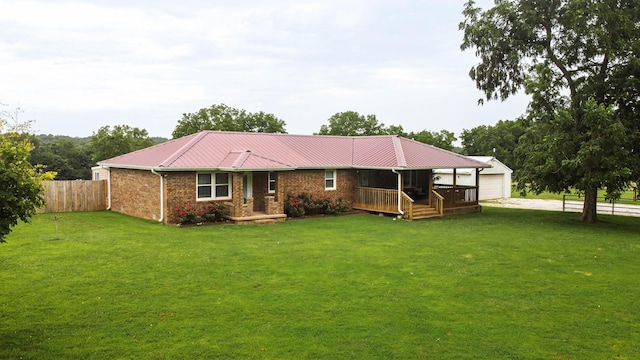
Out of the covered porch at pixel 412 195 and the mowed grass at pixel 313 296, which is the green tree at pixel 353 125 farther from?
the mowed grass at pixel 313 296

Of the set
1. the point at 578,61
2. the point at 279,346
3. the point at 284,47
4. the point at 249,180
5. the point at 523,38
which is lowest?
the point at 279,346

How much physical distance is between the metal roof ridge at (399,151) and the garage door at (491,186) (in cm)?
1341

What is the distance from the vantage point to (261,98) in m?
48.4

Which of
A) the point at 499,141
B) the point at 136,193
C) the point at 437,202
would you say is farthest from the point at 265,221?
the point at 499,141

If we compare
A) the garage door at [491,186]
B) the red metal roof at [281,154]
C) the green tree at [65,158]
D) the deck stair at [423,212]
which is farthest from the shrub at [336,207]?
the green tree at [65,158]

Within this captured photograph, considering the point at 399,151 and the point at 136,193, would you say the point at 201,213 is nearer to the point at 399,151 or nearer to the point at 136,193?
the point at 136,193

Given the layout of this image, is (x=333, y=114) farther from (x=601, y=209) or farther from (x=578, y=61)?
(x=578, y=61)

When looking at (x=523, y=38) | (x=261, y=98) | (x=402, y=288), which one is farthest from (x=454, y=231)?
(x=261, y=98)

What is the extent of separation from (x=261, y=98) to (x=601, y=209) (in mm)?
31947

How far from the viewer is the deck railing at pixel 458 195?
2494cm

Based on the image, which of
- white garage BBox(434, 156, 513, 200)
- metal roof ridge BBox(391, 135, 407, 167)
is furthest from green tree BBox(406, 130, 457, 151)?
metal roof ridge BBox(391, 135, 407, 167)

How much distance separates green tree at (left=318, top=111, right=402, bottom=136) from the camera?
63.4 meters

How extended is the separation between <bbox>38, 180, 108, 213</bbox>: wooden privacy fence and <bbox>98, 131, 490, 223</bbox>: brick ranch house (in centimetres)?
58

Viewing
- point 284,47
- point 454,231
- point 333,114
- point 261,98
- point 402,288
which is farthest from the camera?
point 333,114
